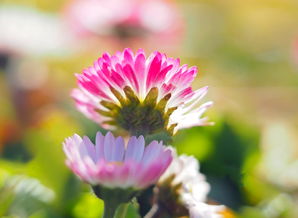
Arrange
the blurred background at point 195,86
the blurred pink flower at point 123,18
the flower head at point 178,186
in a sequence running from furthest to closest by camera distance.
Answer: the blurred pink flower at point 123,18 → the blurred background at point 195,86 → the flower head at point 178,186

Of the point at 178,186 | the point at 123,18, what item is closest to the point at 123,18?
the point at 123,18

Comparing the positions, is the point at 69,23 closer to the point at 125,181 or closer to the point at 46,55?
the point at 46,55

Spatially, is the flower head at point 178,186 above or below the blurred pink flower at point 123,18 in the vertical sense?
below

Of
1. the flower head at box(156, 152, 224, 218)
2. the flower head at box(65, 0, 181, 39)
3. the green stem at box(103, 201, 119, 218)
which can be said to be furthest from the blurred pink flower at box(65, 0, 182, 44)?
the green stem at box(103, 201, 119, 218)

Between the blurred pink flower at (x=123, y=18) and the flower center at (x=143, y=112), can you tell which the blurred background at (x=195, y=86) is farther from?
the flower center at (x=143, y=112)

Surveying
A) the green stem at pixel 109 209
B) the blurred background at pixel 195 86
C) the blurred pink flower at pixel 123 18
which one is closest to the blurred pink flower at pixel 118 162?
the green stem at pixel 109 209

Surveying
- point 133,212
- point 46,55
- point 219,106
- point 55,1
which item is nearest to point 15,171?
point 133,212

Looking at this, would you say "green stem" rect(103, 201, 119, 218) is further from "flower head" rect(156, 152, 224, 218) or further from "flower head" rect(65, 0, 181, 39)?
"flower head" rect(65, 0, 181, 39)
